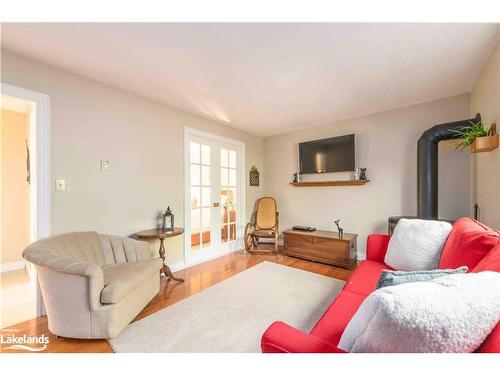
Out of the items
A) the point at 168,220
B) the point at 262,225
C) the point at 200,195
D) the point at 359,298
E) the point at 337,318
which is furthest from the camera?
the point at 262,225

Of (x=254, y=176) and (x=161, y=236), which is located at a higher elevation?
(x=254, y=176)

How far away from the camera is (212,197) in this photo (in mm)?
3676

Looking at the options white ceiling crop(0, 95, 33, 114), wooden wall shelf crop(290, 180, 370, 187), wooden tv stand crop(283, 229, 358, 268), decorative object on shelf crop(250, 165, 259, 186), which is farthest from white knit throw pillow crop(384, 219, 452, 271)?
white ceiling crop(0, 95, 33, 114)

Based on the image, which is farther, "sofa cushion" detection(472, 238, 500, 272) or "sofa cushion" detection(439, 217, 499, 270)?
"sofa cushion" detection(439, 217, 499, 270)

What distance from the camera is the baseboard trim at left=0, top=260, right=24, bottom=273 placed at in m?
2.88

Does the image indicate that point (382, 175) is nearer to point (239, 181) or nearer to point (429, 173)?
point (429, 173)

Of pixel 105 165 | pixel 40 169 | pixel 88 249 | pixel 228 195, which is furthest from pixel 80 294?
pixel 228 195

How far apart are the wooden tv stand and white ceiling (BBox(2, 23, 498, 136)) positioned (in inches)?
77.1

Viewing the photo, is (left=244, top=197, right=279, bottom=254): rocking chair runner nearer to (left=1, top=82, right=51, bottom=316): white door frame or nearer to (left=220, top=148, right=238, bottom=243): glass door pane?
(left=220, top=148, right=238, bottom=243): glass door pane

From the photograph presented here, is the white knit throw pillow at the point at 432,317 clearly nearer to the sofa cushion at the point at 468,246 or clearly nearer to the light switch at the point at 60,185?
the sofa cushion at the point at 468,246

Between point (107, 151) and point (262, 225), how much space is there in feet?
9.07
